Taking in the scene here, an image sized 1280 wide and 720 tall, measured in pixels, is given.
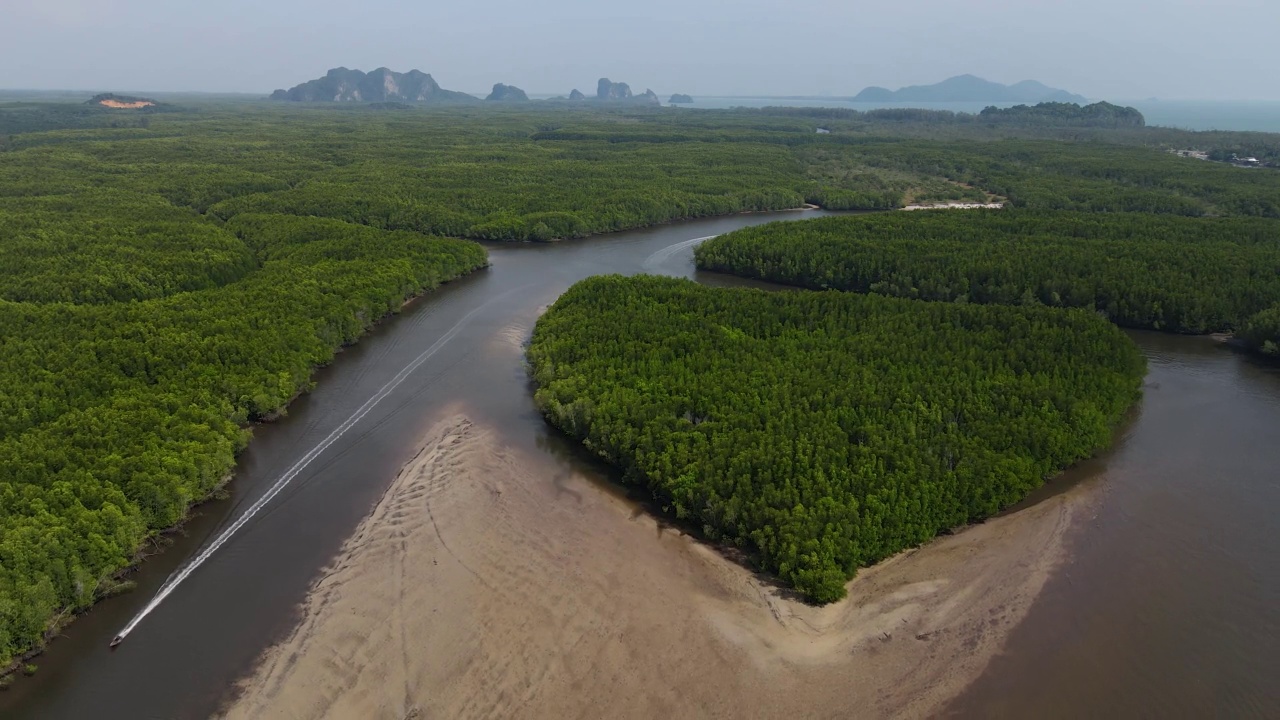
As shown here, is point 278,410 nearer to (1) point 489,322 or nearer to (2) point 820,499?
(1) point 489,322

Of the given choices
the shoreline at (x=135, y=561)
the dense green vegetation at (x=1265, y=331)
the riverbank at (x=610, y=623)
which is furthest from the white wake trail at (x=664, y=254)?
the dense green vegetation at (x=1265, y=331)

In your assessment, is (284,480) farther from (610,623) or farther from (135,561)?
(610,623)

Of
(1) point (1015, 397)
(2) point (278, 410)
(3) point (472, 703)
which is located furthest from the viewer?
(2) point (278, 410)

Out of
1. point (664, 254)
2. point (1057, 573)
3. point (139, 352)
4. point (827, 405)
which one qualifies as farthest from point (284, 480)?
point (664, 254)

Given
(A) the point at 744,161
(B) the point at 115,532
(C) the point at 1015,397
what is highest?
(A) the point at 744,161

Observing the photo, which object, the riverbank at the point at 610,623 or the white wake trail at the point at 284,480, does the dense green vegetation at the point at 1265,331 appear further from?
the white wake trail at the point at 284,480

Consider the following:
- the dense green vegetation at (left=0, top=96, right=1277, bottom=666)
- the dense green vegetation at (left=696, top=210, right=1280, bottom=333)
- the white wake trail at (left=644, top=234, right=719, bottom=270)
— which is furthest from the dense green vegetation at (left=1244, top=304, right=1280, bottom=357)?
the white wake trail at (left=644, top=234, right=719, bottom=270)

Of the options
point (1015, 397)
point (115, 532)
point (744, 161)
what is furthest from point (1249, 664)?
point (744, 161)
